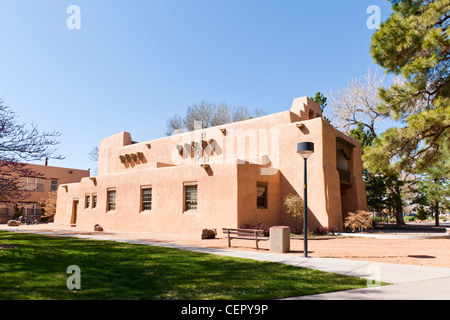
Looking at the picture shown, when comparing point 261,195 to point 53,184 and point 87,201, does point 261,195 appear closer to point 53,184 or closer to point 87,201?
point 87,201

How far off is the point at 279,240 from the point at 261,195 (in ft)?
29.3

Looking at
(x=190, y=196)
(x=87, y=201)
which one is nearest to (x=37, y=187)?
(x=87, y=201)

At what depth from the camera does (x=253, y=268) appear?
8.30 m

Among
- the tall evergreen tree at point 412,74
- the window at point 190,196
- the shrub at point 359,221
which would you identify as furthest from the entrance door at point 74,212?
the tall evergreen tree at point 412,74

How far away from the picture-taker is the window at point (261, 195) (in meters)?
20.3

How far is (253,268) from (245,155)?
1607 cm

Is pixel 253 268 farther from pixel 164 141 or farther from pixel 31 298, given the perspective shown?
pixel 164 141

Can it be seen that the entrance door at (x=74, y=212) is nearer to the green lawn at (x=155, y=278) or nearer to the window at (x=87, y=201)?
the window at (x=87, y=201)

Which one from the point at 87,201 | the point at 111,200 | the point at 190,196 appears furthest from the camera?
the point at 87,201

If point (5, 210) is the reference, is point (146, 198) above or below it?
above

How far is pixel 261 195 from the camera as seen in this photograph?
20.5 metres

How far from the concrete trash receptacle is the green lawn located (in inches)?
97.2

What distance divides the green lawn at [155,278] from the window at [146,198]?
1329cm

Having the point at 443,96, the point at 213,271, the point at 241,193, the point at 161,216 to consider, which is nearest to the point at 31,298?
the point at 213,271
